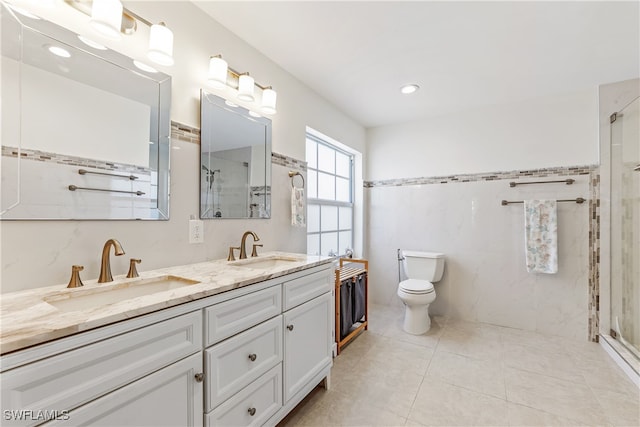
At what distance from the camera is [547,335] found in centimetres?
268

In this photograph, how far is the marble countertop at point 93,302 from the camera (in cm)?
69

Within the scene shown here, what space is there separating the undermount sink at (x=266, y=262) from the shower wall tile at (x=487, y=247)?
193 centimetres

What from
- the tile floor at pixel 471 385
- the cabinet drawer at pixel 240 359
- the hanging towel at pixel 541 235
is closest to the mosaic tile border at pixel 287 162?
the cabinet drawer at pixel 240 359

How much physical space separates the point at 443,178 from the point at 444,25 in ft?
Answer: 5.68

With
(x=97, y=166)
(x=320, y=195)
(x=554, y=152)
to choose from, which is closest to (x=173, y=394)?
(x=97, y=166)

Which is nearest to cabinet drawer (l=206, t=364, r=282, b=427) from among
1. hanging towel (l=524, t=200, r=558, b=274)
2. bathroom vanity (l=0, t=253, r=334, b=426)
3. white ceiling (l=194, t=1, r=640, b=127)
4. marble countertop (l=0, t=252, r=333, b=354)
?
bathroom vanity (l=0, t=253, r=334, b=426)

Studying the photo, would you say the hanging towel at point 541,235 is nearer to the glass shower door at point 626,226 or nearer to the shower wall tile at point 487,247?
the shower wall tile at point 487,247

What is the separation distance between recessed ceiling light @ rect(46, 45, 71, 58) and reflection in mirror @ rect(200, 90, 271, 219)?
1.97 feet

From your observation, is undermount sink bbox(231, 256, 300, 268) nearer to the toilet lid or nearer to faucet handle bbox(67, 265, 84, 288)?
faucet handle bbox(67, 265, 84, 288)

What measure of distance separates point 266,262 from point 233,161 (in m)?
0.69

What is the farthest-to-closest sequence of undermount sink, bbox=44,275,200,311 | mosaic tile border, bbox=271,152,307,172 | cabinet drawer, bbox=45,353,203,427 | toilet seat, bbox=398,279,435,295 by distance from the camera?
toilet seat, bbox=398,279,435,295, mosaic tile border, bbox=271,152,307,172, undermount sink, bbox=44,275,200,311, cabinet drawer, bbox=45,353,203,427

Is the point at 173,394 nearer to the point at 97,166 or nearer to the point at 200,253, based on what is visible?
the point at 200,253

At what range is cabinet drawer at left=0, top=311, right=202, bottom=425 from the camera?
660mm

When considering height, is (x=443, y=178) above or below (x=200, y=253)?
above
